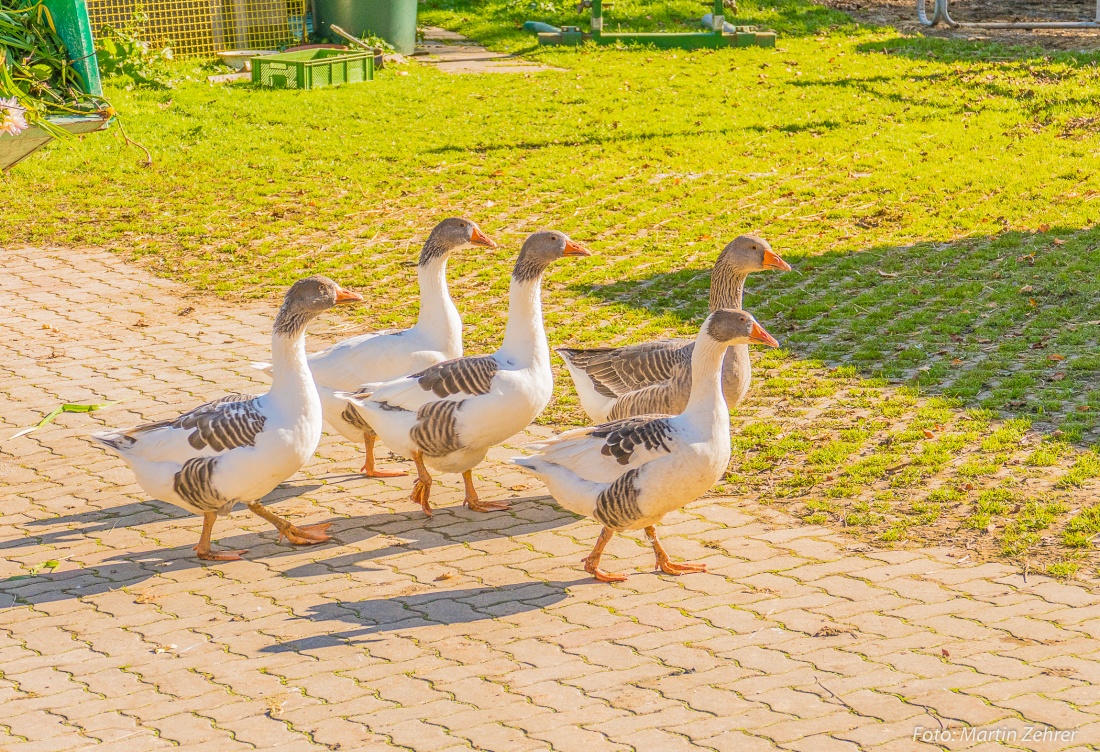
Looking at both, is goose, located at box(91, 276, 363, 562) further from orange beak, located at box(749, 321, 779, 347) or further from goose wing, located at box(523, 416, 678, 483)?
orange beak, located at box(749, 321, 779, 347)

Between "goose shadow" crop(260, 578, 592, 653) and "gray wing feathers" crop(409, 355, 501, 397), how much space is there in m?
1.27

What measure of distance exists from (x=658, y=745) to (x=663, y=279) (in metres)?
7.48

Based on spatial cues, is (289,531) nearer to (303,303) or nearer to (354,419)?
(354,419)

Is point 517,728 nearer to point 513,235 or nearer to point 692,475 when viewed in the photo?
point 692,475

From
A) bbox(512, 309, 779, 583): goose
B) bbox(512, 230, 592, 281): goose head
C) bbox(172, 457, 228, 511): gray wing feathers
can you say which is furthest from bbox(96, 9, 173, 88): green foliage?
bbox(512, 309, 779, 583): goose

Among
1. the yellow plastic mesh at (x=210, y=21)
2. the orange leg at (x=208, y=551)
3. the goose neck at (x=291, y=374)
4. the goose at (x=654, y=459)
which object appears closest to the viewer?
the goose at (x=654, y=459)

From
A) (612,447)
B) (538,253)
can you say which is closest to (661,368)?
(538,253)

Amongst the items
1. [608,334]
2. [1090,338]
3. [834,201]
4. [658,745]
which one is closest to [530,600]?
[658,745]

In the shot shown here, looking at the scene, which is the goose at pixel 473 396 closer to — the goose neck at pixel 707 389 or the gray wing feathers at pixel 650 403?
the gray wing feathers at pixel 650 403

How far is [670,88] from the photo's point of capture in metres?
20.9

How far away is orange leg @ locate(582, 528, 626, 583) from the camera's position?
6.99 metres

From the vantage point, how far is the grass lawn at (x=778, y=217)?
841 cm

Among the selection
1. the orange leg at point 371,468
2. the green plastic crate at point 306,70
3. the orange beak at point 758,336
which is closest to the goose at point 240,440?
the orange leg at point 371,468

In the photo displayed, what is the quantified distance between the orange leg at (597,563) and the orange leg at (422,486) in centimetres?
134
